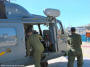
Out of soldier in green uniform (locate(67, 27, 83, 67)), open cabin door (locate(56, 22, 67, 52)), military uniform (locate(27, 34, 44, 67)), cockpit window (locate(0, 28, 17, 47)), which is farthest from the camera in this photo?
open cabin door (locate(56, 22, 67, 52))

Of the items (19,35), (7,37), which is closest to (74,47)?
(19,35)

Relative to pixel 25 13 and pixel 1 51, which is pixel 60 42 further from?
pixel 1 51

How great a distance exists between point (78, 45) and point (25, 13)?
2290 millimetres

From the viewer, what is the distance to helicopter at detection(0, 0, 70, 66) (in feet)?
15.2

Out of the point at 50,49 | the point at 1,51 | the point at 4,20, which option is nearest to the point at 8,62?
the point at 1,51

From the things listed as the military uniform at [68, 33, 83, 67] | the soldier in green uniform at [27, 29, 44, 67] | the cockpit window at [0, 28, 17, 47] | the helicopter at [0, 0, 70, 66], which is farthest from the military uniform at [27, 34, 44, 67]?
the military uniform at [68, 33, 83, 67]

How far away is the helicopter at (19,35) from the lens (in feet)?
15.2

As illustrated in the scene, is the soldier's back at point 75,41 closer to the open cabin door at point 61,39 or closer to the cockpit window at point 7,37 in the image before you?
the open cabin door at point 61,39

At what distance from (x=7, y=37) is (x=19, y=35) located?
42 cm

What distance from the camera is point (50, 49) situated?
6.37m

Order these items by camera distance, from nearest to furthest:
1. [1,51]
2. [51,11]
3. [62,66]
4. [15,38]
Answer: [1,51], [15,38], [51,11], [62,66]

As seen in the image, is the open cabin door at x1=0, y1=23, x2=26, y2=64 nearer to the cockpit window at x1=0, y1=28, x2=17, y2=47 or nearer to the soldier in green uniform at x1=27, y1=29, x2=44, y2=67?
the cockpit window at x1=0, y1=28, x2=17, y2=47

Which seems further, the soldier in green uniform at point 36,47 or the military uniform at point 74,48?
the military uniform at point 74,48

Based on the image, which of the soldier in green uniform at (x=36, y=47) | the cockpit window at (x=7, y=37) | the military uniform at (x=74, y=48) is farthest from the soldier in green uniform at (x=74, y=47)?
the cockpit window at (x=7, y=37)
